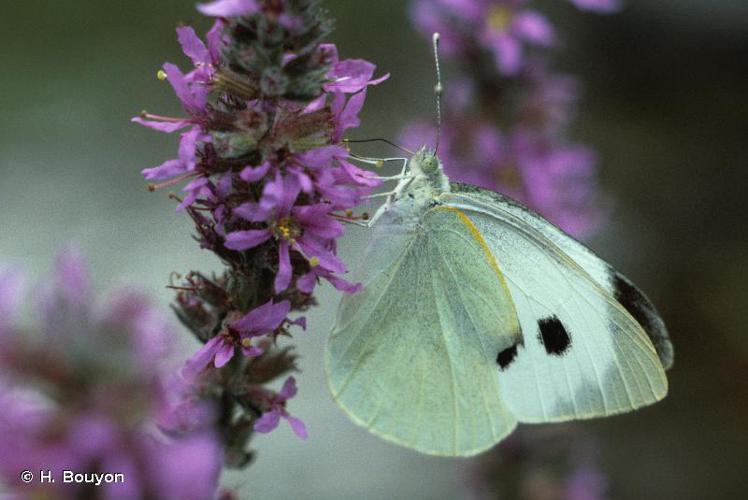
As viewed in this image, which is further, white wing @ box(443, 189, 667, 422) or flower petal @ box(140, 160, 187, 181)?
white wing @ box(443, 189, 667, 422)

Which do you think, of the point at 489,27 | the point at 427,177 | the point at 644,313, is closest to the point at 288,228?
the point at 427,177

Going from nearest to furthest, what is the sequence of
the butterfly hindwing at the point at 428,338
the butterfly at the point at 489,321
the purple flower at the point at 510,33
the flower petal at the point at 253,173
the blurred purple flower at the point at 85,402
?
the blurred purple flower at the point at 85,402
the flower petal at the point at 253,173
the butterfly hindwing at the point at 428,338
the butterfly at the point at 489,321
the purple flower at the point at 510,33

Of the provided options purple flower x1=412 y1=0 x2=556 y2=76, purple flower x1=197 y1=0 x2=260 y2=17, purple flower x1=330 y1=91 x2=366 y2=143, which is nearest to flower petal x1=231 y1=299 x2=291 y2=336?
purple flower x1=330 y1=91 x2=366 y2=143

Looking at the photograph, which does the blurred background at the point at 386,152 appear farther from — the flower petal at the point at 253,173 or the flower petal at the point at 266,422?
the flower petal at the point at 253,173

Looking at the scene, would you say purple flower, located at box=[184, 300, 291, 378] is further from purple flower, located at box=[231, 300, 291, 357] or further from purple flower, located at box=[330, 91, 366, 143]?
purple flower, located at box=[330, 91, 366, 143]

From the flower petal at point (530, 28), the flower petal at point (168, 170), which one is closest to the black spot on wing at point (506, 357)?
the flower petal at point (168, 170)

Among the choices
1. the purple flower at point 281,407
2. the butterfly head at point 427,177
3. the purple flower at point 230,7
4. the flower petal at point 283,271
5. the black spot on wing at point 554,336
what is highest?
the butterfly head at point 427,177

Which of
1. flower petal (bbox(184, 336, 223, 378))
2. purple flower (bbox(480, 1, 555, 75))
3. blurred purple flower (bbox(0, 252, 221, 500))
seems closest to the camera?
blurred purple flower (bbox(0, 252, 221, 500))

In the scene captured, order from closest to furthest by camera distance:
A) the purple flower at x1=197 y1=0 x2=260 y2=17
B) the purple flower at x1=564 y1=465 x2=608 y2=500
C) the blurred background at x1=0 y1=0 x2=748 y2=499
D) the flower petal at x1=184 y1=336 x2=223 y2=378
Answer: the purple flower at x1=197 y1=0 x2=260 y2=17
the flower petal at x1=184 y1=336 x2=223 y2=378
the purple flower at x1=564 y1=465 x2=608 y2=500
the blurred background at x1=0 y1=0 x2=748 y2=499
